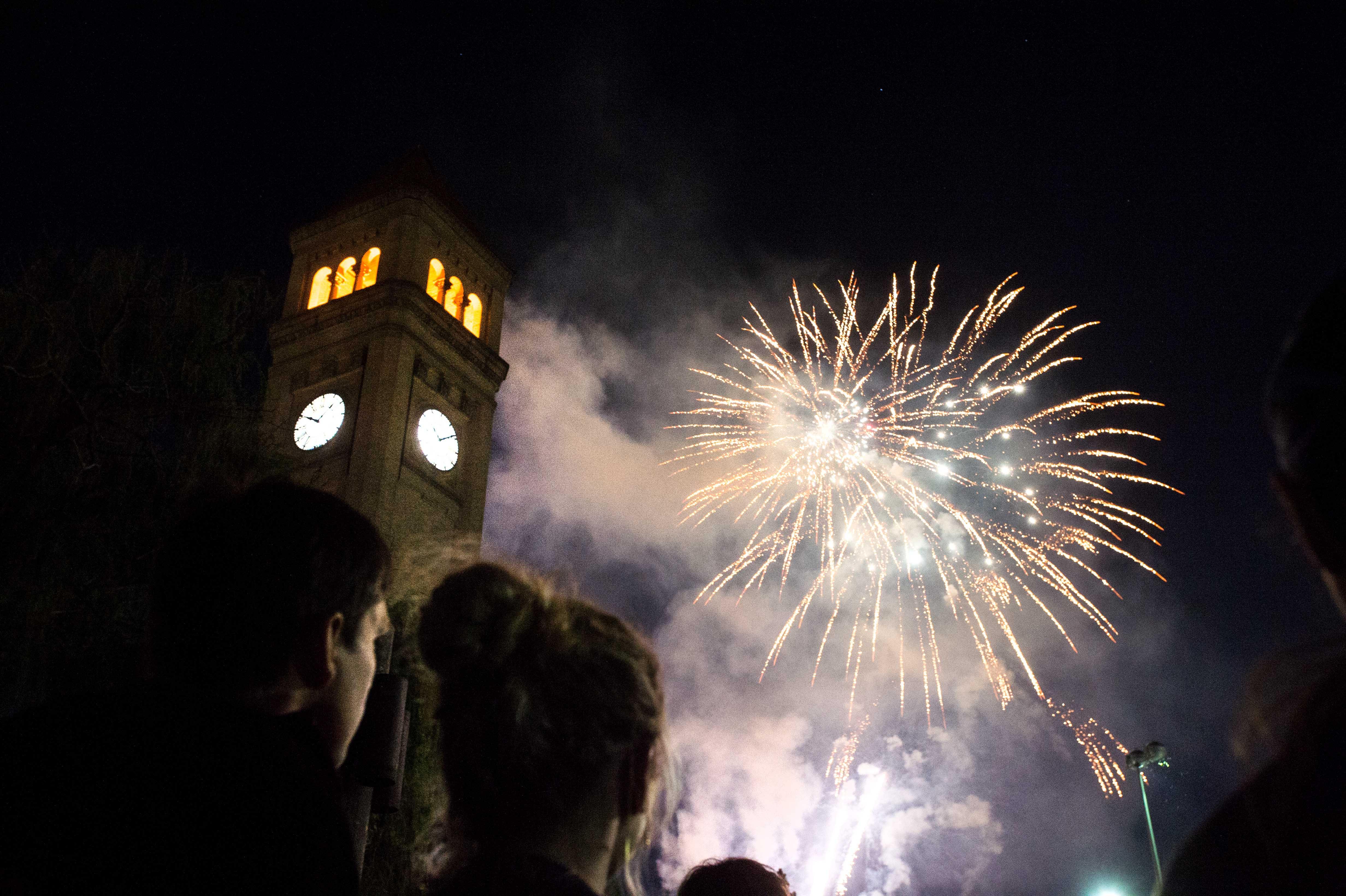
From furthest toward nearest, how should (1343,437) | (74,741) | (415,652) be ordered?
(415,652) → (74,741) → (1343,437)

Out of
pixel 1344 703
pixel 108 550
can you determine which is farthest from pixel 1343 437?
pixel 108 550

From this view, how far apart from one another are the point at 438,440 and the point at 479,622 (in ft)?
99.6

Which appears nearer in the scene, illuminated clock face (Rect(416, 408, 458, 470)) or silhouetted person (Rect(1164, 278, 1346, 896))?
silhouetted person (Rect(1164, 278, 1346, 896))

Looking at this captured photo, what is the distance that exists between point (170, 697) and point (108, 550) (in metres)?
12.2

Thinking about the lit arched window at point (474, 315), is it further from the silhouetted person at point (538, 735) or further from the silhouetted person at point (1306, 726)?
the silhouetted person at point (1306, 726)

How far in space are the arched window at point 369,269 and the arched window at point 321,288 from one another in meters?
1.34

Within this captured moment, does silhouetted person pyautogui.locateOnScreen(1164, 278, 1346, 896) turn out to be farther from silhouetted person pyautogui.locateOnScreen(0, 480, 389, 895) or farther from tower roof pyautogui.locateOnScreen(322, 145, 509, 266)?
tower roof pyautogui.locateOnScreen(322, 145, 509, 266)

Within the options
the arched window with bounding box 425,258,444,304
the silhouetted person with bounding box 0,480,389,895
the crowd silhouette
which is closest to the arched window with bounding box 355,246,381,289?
the arched window with bounding box 425,258,444,304

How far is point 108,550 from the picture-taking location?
1230 cm

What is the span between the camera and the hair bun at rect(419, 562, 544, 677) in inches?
82.2

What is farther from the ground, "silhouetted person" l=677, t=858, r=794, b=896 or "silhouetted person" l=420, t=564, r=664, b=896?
"silhouetted person" l=420, t=564, r=664, b=896

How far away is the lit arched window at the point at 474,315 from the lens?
114ft

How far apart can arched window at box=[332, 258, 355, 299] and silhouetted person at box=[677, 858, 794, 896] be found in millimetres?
32090

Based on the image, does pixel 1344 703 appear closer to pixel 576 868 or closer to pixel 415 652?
pixel 576 868
